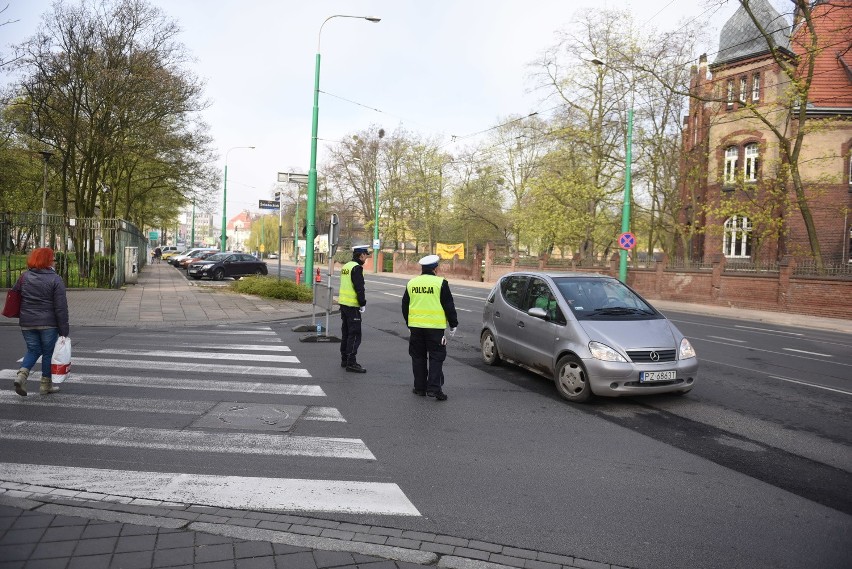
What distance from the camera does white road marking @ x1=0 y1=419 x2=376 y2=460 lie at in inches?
207

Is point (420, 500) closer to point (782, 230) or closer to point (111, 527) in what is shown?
point (111, 527)

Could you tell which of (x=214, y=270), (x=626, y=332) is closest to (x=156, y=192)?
(x=214, y=270)

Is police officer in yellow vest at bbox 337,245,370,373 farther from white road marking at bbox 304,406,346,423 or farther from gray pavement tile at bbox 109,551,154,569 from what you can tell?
gray pavement tile at bbox 109,551,154,569

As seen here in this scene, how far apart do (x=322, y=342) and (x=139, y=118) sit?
1704cm

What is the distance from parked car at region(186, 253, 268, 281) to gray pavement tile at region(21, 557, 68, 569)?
1197 inches

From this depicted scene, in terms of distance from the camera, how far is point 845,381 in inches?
375

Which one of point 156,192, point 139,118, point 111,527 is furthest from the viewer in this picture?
point 156,192

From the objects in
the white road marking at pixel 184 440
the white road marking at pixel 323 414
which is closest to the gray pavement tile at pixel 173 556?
the white road marking at pixel 184 440

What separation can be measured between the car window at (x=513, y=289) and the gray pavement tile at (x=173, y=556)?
6.18 meters

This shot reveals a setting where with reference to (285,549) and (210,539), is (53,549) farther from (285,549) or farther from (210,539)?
(285,549)

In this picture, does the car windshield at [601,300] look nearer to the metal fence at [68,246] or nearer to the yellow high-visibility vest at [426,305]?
the yellow high-visibility vest at [426,305]

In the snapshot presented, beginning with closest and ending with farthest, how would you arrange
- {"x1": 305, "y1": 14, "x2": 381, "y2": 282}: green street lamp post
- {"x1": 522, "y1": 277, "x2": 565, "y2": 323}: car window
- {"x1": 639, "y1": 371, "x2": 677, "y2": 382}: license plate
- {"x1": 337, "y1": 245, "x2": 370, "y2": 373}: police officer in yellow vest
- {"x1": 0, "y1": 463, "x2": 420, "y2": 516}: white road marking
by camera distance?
{"x1": 0, "y1": 463, "x2": 420, "y2": 516}: white road marking
{"x1": 639, "y1": 371, "x2": 677, "y2": 382}: license plate
{"x1": 522, "y1": 277, "x2": 565, "y2": 323}: car window
{"x1": 337, "y1": 245, "x2": 370, "y2": 373}: police officer in yellow vest
{"x1": 305, "y1": 14, "x2": 381, "y2": 282}: green street lamp post

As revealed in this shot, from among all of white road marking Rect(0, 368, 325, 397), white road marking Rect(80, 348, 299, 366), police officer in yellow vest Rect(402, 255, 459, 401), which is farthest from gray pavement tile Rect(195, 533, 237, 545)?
white road marking Rect(80, 348, 299, 366)

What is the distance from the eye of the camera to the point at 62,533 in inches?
142
